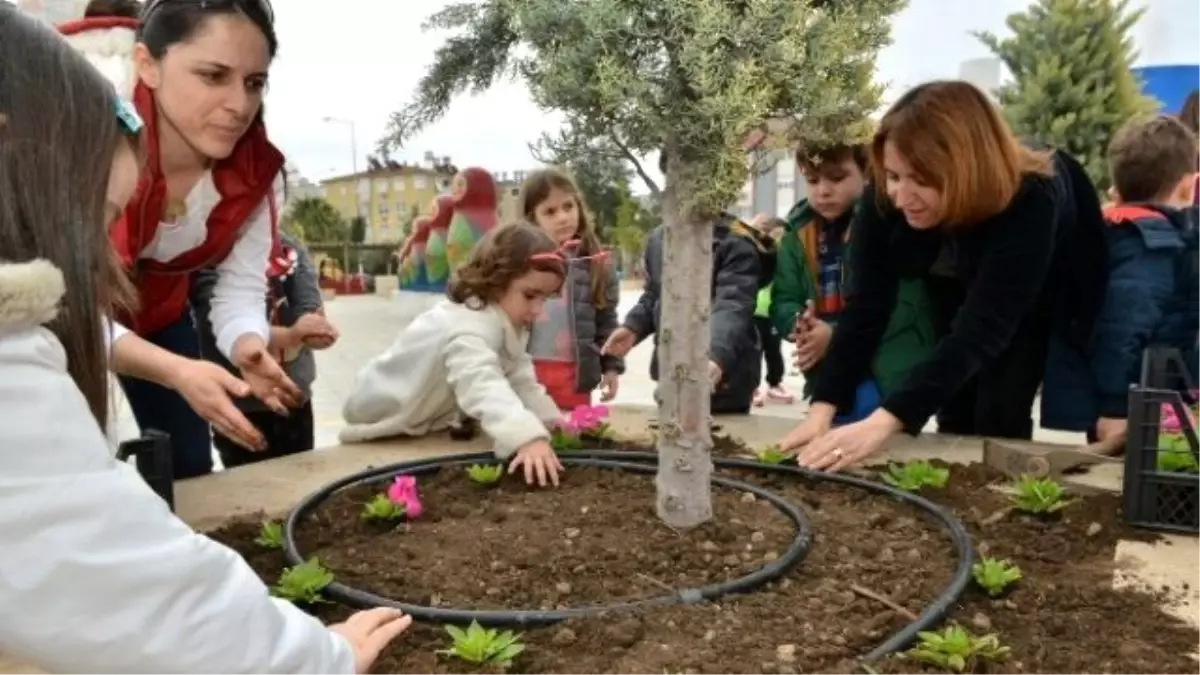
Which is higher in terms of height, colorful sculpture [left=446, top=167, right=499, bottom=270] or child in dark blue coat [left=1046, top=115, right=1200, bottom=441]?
colorful sculpture [left=446, top=167, right=499, bottom=270]

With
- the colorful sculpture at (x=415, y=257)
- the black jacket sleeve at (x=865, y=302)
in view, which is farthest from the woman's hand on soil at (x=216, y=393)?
the colorful sculpture at (x=415, y=257)

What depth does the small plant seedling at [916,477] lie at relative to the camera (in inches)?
75.7

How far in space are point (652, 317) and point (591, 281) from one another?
0.75 ft

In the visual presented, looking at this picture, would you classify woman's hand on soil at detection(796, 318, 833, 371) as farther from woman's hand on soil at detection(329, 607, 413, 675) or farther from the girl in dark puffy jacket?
woman's hand on soil at detection(329, 607, 413, 675)

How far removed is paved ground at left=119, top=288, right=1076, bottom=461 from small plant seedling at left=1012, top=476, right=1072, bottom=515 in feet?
6.40

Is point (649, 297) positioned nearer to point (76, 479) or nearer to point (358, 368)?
point (76, 479)

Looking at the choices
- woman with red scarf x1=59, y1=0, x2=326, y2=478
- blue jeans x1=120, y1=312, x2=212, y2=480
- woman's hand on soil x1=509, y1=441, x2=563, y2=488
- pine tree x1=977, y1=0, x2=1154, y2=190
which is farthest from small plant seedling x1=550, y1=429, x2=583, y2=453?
pine tree x1=977, y1=0, x2=1154, y2=190

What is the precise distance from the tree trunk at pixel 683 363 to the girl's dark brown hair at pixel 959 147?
681 millimetres

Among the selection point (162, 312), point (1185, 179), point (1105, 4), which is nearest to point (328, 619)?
point (162, 312)

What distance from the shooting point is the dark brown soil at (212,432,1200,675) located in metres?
1.22

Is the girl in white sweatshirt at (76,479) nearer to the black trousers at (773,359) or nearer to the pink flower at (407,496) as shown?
the pink flower at (407,496)

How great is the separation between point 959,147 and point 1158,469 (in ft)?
2.31

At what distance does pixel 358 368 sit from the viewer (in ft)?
26.3

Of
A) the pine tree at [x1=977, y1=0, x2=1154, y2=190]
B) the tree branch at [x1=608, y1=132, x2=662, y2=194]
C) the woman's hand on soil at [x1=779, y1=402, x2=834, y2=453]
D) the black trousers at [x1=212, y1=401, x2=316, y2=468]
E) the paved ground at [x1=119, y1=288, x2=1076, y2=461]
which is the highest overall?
the pine tree at [x1=977, y1=0, x2=1154, y2=190]
